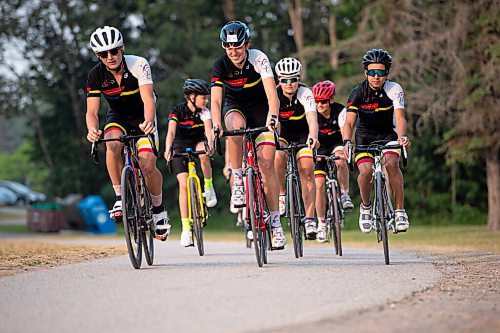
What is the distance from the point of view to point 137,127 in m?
11.7

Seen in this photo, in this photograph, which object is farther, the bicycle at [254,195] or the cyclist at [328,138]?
the cyclist at [328,138]

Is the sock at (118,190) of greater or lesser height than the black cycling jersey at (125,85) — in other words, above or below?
below

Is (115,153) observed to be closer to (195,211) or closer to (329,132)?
(195,211)

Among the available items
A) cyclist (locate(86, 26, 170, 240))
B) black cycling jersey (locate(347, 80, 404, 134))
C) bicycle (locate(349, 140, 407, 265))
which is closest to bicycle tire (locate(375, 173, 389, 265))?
bicycle (locate(349, 140, 407, 265))

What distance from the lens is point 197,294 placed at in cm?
878

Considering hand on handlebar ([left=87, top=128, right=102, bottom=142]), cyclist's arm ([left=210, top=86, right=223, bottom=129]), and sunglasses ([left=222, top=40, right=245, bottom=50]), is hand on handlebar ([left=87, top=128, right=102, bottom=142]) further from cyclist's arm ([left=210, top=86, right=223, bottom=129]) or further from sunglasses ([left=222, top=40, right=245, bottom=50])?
Answer: sunglasses ([left=222, top=40, right=245, bottom=50])

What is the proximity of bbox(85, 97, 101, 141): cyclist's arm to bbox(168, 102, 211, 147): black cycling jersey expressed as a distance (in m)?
4.49

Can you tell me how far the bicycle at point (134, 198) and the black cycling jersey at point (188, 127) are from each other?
403 centimetres

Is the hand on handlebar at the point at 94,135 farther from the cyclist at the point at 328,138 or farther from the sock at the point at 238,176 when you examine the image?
the cyclist at the point at 328,138

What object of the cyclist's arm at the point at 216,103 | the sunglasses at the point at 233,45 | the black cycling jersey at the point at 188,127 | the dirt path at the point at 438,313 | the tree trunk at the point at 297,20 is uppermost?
the tree trunk at the point at 297,20

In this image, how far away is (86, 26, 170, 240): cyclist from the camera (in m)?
11.1

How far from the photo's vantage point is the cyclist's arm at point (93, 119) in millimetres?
11008

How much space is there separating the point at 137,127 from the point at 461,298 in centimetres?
446

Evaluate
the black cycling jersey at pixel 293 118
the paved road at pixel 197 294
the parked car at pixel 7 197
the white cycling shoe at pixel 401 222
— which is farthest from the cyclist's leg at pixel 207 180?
the parked car at pixel 7 197
